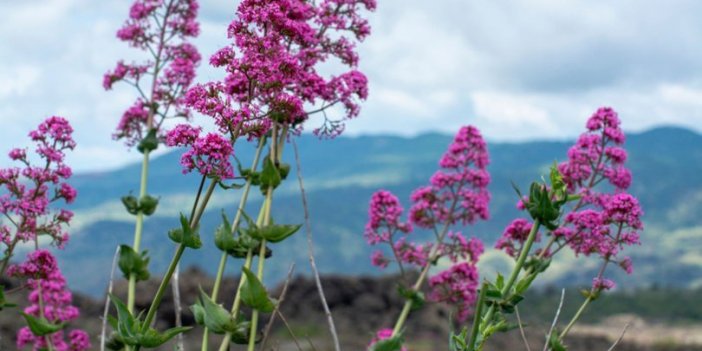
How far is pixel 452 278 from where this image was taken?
982cm

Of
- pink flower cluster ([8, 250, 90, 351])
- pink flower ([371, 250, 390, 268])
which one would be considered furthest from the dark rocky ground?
pink flower cluster ([8, 250, 90, 351])

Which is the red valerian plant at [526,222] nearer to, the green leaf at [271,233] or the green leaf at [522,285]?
the green leaf at [522,285]

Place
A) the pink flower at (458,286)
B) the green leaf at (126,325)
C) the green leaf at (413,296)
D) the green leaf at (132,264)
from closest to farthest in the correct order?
the green leaf at (126,325)
the green leaf at (132,264)
the green leaf at (413,296)
the pink flower at (458,286)

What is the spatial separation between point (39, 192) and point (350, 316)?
1989 inches

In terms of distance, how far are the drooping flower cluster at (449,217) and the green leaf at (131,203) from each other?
2.45 meters

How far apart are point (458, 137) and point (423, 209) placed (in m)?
0.92

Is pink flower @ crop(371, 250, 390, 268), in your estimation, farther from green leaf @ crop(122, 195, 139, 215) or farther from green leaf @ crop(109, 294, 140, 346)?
green leaf @ crop(109, 294, 140, 346)

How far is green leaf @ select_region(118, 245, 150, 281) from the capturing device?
27.3 ft

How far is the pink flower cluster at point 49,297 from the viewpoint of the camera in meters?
7.50

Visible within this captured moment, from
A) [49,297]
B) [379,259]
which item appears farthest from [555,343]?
[49,297]

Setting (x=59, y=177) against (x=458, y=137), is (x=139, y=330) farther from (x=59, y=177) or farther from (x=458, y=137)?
(x=458, y=137)

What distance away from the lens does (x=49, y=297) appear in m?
8.61

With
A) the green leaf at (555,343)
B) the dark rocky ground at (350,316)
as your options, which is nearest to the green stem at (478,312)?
the green leaf at (555,343)

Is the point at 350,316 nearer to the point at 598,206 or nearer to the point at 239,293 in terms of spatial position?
the point at 598,206
